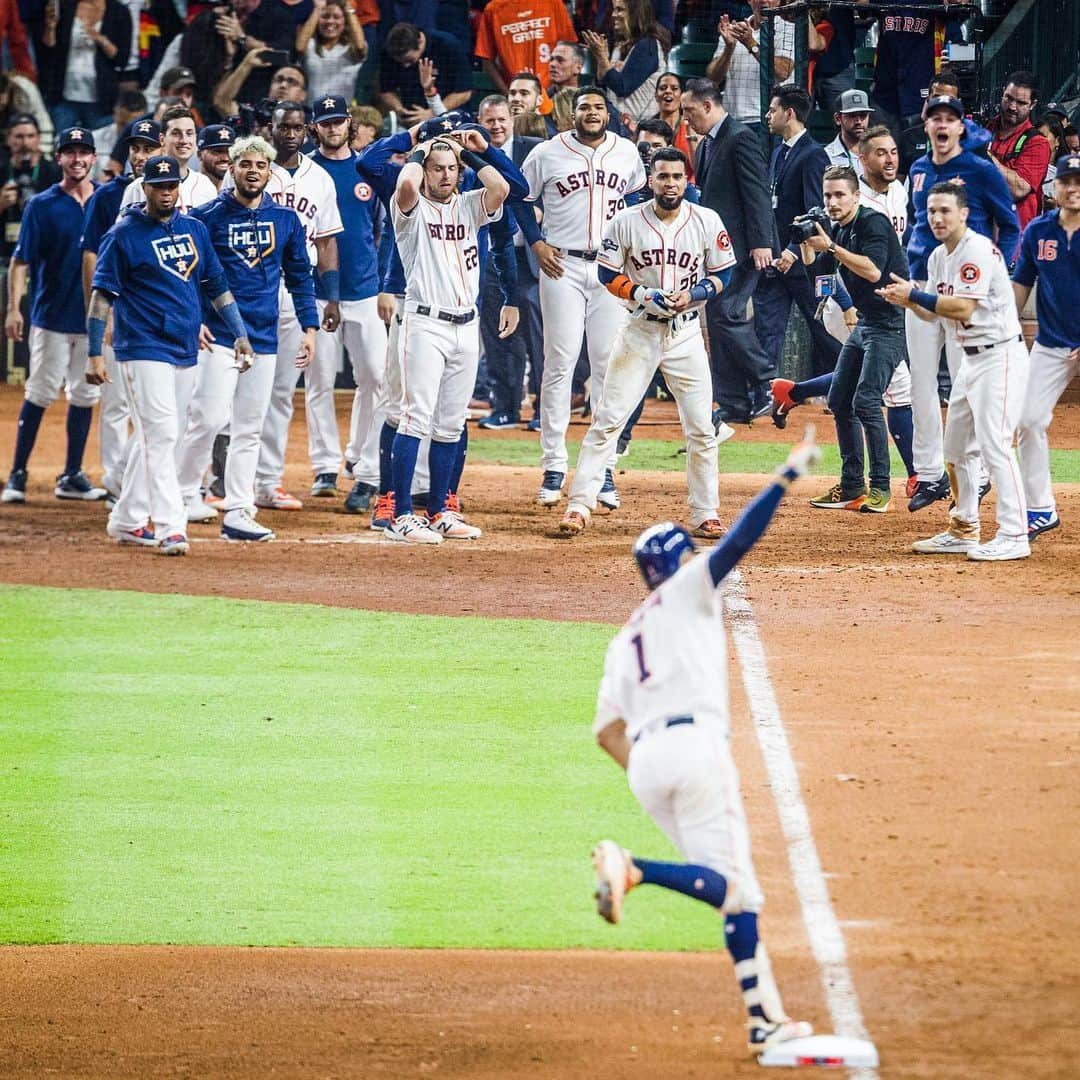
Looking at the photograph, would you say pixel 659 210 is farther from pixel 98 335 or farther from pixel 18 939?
pixel 18 939

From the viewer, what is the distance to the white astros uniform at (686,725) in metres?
4.70

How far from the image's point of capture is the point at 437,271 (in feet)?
36.4

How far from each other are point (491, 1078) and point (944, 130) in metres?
7.87

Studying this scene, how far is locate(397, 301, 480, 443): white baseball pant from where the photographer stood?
36.5 ft

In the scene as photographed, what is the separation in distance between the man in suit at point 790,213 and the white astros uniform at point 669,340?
3.75 m

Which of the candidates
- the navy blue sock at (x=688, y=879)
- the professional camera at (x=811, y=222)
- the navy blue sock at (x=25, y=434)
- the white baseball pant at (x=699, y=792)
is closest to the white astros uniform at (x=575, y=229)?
the professional camera at (x=811, y=222)

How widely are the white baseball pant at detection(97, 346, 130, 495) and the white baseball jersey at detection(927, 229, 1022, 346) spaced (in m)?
5.43

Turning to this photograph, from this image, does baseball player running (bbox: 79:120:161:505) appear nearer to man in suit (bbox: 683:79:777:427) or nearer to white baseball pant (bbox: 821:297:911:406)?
man in suit (bbox: 683:79:777:427)

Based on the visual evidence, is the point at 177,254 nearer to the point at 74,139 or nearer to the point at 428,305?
the point at 428,305

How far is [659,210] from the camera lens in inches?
429

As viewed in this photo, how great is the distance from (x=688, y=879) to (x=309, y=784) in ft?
9.30

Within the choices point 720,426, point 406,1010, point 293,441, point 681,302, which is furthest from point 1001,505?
point 293,441

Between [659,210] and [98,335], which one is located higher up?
[659,210]

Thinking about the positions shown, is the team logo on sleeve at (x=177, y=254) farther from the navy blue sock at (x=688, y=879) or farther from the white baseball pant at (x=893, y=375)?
the navy blue sock at (x=688, y=879)
